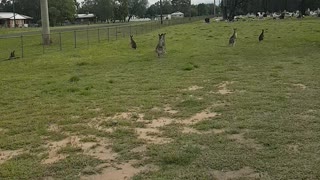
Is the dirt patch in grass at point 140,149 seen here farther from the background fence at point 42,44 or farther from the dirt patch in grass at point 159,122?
the background fence at point 42,44

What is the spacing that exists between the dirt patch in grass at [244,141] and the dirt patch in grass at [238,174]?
0.91m

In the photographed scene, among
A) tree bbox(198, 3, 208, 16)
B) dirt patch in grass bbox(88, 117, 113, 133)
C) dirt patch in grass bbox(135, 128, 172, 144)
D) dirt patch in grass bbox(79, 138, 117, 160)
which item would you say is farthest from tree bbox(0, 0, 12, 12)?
dirt patch in grass bbox(79, 138, 117, 160)

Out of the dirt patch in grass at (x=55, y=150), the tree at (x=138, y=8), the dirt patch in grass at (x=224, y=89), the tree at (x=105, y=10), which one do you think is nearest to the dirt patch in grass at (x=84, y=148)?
the dirt patch in grass at (x=55, y=150)

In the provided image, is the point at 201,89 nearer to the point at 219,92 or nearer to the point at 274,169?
the point at 219,92

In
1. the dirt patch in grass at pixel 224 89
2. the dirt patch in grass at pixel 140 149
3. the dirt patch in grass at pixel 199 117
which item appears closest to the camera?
the dirt patch in grass at pixel 140 149

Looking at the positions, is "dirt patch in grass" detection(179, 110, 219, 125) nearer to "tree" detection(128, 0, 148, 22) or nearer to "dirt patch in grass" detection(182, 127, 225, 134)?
"dirt patch in grass" detection(182, 127, 225, 134)

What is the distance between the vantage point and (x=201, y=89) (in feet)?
35.1

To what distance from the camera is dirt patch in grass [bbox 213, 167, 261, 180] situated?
489cm

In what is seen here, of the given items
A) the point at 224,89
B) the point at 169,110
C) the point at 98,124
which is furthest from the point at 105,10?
the point at 98,124

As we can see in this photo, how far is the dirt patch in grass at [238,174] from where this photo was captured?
16.0 feet

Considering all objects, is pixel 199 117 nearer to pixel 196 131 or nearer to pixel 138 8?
pixel 196 131

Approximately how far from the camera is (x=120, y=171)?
17.0 feet

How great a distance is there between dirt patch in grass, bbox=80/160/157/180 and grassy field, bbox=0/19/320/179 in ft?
0.04

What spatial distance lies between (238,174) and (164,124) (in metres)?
2.52
